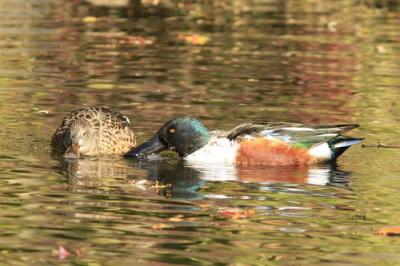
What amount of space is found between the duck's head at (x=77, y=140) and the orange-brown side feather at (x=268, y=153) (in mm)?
1659

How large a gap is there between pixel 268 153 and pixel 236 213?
2443 millimetres

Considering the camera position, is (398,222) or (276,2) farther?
(276,2)

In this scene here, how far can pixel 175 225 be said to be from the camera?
9.71m

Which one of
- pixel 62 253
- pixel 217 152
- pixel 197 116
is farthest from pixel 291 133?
pixel 62 253

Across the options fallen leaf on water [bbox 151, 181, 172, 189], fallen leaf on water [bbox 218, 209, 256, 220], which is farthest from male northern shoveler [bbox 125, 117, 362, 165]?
fallen leaf on water [bbox 218, 209, 256, 220]

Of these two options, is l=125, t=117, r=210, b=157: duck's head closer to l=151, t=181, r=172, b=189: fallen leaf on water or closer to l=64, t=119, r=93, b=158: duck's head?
l=64, t=119, r=93, b=158: duck's head

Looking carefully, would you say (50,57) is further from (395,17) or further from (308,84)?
(395,17)

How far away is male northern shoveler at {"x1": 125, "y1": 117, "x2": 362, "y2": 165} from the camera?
41.3ft

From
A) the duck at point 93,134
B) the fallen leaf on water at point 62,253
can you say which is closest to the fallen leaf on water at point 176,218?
the fallen leaf on water at point 62,253

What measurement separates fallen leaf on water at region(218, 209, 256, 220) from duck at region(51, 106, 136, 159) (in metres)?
3.16

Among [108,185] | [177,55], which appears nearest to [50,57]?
[177,55]

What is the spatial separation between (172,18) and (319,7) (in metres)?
4.28

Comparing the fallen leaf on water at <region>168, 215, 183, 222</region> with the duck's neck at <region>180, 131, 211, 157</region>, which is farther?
the duck's neck at <region>180, 131, 211, 157</region>

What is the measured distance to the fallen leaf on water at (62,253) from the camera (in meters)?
8.68
